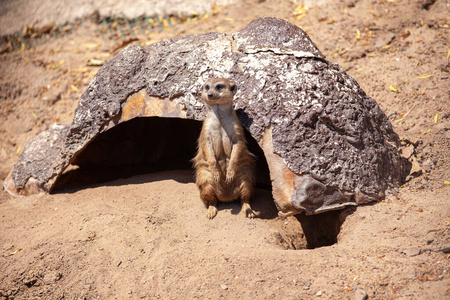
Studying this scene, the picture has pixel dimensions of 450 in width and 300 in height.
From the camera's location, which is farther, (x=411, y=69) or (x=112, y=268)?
(x=411, y=69)

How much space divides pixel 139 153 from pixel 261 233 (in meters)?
2.67

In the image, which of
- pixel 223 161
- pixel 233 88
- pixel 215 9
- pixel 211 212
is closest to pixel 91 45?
pixel 215 9

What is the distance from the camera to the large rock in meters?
3.47

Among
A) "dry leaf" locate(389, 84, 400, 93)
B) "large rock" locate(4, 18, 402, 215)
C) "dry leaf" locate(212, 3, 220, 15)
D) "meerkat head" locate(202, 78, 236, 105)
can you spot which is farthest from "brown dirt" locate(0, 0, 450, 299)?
"dry leaf" locate(212, 3, 220, 15)

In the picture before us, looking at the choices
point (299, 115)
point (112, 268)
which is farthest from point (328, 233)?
point (112, 268)

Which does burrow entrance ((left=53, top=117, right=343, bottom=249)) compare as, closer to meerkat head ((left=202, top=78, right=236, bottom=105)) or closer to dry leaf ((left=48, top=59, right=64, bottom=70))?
meerkat head ((left=202, top=78, right=236, bottom=105))

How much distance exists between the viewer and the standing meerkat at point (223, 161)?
12.4ft

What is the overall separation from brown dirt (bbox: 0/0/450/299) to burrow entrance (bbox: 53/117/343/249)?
0.44m

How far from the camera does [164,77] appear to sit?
397 centimetres

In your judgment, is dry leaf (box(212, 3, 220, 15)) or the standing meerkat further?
dry leaf (box(212, 3, 220, 15))

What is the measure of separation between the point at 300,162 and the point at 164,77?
61.5 inches

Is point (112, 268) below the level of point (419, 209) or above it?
below

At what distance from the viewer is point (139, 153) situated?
5715mm

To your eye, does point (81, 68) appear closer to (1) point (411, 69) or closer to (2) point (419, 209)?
(1) point (411, 69)
